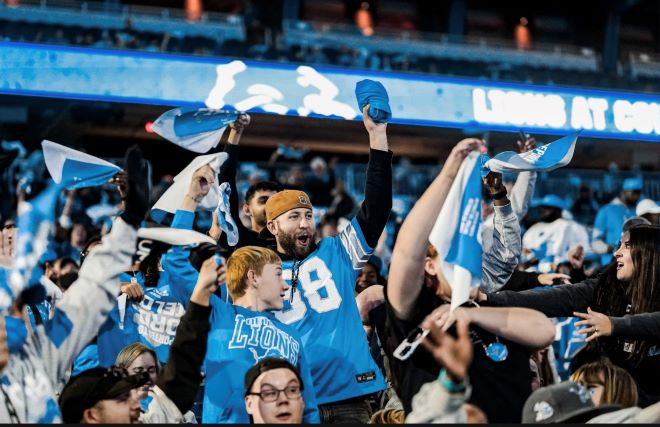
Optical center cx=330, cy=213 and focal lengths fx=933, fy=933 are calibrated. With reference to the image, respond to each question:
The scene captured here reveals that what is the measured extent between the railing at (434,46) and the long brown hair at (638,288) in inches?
830

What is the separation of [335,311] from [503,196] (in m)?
1.33

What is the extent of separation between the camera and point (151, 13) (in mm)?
25109

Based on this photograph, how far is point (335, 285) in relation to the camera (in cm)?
479

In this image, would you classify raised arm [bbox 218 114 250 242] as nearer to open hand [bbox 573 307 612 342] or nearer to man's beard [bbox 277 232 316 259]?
man's beard [bbox 277 232 316 259]

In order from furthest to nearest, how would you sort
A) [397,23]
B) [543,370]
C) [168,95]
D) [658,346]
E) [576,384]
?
[397,23]
[168,95]
[543,370]
[658,346]
[576,384]

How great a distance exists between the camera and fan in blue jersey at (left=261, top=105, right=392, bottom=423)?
462cm

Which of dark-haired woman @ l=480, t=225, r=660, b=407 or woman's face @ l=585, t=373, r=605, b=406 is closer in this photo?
woman's face @ l=585, t=373, r=605, b=406

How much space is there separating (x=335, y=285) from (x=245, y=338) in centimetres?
77

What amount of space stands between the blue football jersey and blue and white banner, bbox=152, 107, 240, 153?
5.18 feet

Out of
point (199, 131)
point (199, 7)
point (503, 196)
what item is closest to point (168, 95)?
point (199, 131)

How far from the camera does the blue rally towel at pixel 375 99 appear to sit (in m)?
4.66

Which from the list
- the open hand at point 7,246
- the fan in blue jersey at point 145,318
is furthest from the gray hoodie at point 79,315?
the fan in blue jersey at point 145,318

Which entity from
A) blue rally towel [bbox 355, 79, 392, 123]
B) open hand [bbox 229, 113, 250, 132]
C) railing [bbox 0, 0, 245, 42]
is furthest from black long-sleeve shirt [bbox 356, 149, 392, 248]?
railing [bbox 0, 0, 245, 42]

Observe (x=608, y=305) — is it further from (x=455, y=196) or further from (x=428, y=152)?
(x=428, y=152)
